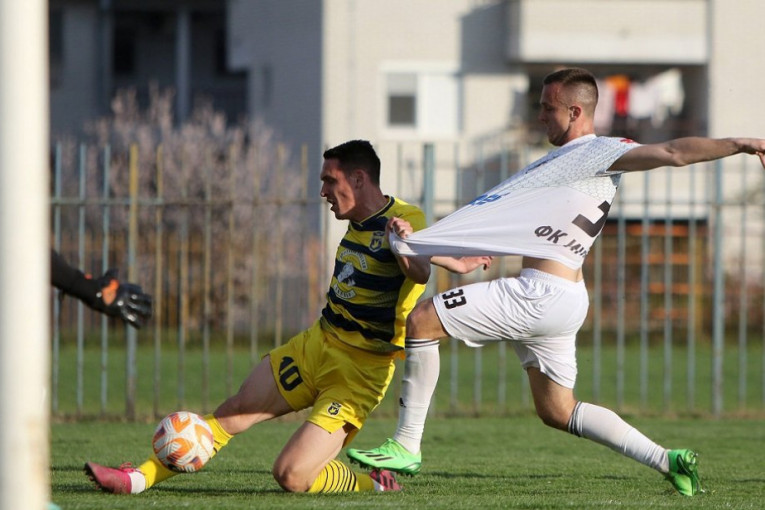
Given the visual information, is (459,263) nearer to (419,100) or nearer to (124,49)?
(419,100)

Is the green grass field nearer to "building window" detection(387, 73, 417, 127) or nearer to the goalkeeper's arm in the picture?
the goalkeeper's arm

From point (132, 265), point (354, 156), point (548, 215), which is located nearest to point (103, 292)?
point (354, 156)

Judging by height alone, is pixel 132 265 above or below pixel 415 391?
above

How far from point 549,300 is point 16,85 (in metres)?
3.46

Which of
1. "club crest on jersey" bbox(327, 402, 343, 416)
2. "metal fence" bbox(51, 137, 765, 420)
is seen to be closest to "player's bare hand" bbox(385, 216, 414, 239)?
"club crest on jersey" bbox(327, 402, 343, 416)

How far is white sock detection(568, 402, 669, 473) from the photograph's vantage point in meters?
6.74

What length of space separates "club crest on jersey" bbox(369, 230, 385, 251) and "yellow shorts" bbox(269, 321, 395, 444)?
1.67 feet

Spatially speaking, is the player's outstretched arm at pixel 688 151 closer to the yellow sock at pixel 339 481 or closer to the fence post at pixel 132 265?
the yellow sock at pixel 339 481

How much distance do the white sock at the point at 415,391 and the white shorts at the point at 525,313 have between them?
0.70 feet

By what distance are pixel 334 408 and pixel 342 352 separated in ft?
0.92

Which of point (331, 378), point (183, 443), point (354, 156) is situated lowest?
point (183, 443)

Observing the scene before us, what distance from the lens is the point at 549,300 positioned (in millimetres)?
6727

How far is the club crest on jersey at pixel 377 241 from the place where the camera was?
682cm

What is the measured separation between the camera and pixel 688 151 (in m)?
6.22
